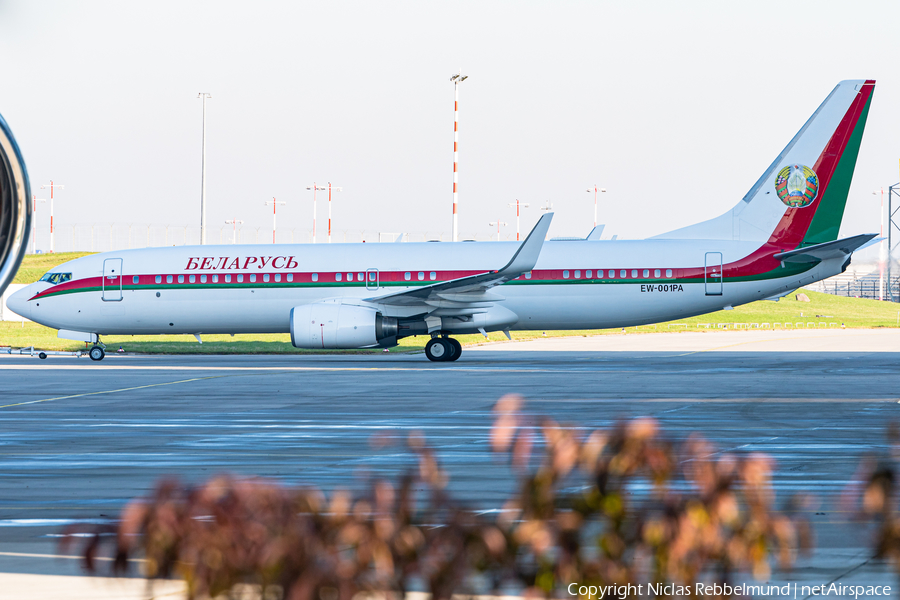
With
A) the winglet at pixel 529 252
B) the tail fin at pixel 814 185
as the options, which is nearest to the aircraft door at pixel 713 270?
the tail fin at pixel 814 185

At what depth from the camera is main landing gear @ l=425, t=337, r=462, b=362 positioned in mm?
29938

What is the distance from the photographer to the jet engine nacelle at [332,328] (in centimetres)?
2759

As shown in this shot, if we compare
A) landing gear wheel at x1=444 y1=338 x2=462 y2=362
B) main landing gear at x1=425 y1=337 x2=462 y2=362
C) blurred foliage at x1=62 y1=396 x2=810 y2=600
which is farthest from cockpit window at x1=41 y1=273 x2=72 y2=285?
blurred foliage at x1=62 y1=396 x2=810 y2=600

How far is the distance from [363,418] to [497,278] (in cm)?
1293

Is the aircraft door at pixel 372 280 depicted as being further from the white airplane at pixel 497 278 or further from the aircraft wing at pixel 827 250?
the aircraft wing at pixel 827 250

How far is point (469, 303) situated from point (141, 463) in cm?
1850

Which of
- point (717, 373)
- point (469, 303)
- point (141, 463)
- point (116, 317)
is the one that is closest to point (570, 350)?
point (469, 303)

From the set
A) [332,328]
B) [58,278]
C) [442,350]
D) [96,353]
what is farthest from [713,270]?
[58,278]

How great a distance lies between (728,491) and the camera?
107 inches

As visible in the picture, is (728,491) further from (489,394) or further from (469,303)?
(469,303)

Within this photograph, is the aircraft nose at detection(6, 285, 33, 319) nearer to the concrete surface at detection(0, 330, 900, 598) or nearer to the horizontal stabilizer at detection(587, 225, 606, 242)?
the concrete surface at detection(0, 330, 900, 598)

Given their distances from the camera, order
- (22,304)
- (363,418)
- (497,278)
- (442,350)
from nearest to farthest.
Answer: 1. (363,418)
2. (497,278)
3. (442,350)
4. (22,304)

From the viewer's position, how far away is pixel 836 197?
99.8ft

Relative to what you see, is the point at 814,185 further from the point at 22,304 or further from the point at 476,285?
the point at 22,304
